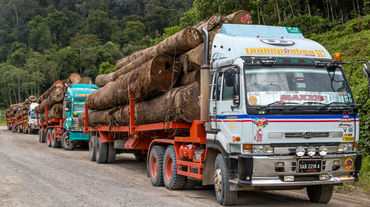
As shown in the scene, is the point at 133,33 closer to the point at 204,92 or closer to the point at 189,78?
the point at 189,78

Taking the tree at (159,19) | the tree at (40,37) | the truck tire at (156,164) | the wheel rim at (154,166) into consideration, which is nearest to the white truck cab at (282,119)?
the truck tire at (156,164)

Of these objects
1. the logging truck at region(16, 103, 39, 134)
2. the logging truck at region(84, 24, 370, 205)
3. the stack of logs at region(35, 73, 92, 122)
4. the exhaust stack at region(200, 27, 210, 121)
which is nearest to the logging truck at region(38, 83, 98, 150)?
the stack of logs at region(35, 73, 92, 122)

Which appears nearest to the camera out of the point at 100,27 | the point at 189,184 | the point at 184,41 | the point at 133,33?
the point at 184,41

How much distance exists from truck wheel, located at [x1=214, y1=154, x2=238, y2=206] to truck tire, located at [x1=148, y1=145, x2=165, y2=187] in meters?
2.74

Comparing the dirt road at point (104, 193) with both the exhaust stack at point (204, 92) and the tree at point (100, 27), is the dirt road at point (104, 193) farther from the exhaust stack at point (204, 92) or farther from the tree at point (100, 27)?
the tree at point (100, 27)

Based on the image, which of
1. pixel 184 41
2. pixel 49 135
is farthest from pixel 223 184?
pixel 49 135

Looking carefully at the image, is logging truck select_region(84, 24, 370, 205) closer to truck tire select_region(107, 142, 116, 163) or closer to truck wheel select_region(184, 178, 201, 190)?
truck wheel select_region(184, 178, 201, 190)

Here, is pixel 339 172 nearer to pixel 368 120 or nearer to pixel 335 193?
pixel 335 193

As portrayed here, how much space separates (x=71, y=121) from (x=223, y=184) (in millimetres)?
15450

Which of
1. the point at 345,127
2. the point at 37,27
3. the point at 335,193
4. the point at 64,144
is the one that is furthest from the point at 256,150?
the point at 37,27

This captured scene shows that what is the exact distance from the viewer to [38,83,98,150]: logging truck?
21.8 metres

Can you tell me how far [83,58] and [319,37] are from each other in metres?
76.2

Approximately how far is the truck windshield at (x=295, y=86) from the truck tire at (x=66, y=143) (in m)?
17.0

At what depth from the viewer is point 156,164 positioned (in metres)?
10.9
